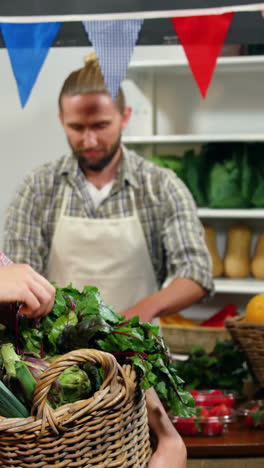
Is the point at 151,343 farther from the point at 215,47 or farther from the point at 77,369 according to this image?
the point at 215,47

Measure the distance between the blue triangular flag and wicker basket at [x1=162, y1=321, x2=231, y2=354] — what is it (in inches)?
57.8

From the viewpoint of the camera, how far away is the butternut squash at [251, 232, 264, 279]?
4.00 meters

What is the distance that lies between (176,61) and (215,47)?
1.54 metres

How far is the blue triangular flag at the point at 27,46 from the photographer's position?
237cm

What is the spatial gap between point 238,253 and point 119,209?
149 centimetres

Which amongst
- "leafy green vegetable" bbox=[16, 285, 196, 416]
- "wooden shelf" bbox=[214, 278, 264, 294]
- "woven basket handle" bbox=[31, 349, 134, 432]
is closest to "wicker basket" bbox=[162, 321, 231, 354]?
"wooden shelf" bbox=[214, 278, 264, 294]

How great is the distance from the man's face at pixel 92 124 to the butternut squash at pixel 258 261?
5.11ft

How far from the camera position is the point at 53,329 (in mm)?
1224

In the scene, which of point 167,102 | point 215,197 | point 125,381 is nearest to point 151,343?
point 125,381

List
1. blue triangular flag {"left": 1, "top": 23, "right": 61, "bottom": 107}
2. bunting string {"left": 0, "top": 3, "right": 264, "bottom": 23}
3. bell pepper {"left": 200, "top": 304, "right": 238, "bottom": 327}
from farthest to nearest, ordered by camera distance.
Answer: bell pepper {"left": 200, "top": 304, "right": 238, "bottom": 327} < blue triangular flag {"left": 1, "top": 23, "right": 61, "bottom": 107} < bunting string {"left": 0, "top": 3, "right": 264, "bottom": 23}

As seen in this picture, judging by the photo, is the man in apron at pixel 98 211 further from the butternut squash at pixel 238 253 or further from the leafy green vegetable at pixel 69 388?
the leafy green vegetable at pixel 69 388

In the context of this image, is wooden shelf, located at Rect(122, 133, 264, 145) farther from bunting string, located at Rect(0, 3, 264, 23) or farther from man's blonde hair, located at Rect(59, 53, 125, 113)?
bunting string, located at Rect(0, 3, 264, 23)

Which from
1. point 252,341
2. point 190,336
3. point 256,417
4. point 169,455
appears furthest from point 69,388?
point 190,336

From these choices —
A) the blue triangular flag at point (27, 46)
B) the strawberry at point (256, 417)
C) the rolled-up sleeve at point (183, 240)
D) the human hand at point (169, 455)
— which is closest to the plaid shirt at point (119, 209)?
the rolled-up sleeve at point (183, 240)
